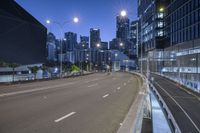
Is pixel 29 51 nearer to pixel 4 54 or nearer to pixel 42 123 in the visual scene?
pixel 4 54

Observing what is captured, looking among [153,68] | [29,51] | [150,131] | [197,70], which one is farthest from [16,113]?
[153,68]

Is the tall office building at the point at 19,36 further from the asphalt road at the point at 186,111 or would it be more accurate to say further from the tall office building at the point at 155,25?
the asphalt road at the point at 186,111

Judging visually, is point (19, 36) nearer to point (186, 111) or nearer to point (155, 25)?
point (155, 25)

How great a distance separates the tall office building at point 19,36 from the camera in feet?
268

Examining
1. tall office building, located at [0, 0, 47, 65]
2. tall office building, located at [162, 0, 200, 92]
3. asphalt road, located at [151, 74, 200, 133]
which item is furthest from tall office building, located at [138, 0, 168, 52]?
asphalt road, located at [151, 74, 200, 133]

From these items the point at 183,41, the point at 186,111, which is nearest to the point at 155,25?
the point at 183,41

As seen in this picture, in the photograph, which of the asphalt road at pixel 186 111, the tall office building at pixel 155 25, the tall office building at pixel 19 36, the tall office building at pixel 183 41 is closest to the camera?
the asphalt road at pixel 186 111

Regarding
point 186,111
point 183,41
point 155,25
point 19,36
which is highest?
point 155,25

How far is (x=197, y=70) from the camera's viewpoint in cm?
7419

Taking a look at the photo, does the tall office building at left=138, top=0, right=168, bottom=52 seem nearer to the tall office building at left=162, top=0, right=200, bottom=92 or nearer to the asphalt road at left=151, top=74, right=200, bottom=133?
the tall office building at left=162, top=0, right=200, bottom=92

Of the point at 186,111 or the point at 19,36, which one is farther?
the point at 19,36

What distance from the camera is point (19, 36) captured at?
9150cm

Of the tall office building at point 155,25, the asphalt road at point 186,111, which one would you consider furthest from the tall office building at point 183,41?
the asphalt road at point 186,111

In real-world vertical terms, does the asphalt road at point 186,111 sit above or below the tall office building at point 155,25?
below
